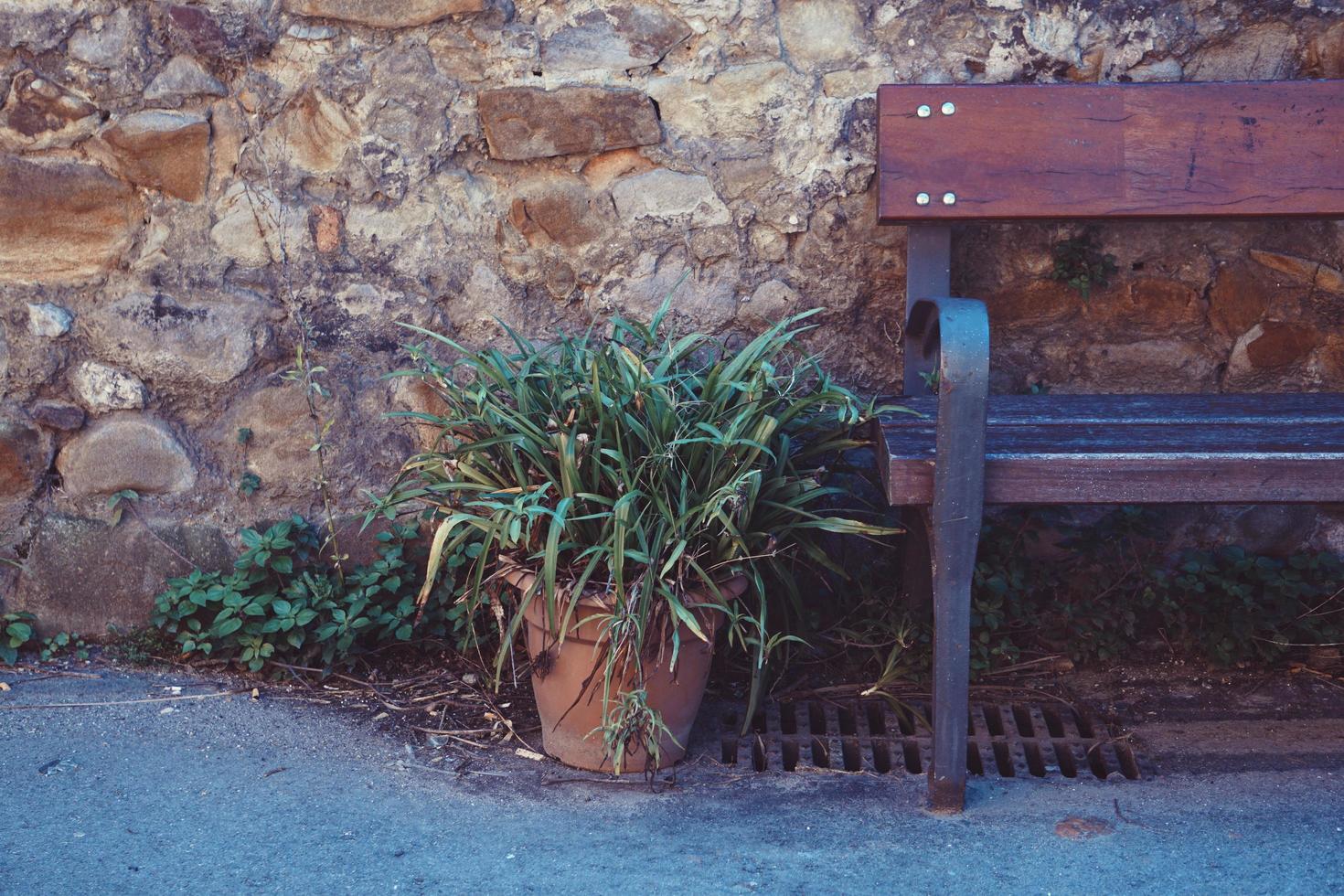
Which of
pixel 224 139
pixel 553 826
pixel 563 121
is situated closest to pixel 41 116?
pixel 224 139

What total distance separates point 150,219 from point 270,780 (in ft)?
3.70

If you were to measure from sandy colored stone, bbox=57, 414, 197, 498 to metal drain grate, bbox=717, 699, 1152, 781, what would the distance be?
1205 mm

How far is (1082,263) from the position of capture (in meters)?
2.47

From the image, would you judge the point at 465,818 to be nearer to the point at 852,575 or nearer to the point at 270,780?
the point at 270,780

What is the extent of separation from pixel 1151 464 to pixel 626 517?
769 millimetres

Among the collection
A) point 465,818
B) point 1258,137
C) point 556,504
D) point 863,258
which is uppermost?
point 1258,137

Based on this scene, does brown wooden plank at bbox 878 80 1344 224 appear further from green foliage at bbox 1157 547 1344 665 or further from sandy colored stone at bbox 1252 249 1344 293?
green foliage at bbox 1157 547 1344 665

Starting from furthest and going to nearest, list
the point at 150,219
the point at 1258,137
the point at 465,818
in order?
the point at 150,219, the point at 1258,137, the point at 465,818

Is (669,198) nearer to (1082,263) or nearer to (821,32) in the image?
(821,32)

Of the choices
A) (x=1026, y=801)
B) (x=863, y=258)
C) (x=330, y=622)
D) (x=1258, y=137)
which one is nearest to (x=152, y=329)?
(x=330, y=622)

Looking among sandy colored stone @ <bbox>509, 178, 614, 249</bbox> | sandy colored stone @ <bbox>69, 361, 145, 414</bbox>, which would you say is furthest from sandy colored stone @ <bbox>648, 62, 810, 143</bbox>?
sandy colored stone @ <bbox>69, 361, 145, 414</bbox>

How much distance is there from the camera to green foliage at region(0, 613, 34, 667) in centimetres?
241

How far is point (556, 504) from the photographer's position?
1.95 meters

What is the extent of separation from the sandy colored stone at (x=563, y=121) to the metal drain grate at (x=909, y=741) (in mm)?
1107
